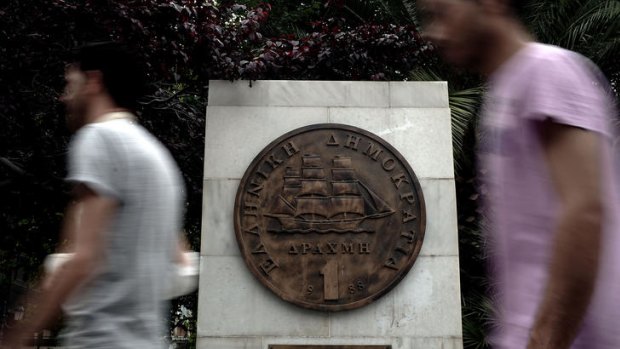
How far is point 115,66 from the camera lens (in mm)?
2293

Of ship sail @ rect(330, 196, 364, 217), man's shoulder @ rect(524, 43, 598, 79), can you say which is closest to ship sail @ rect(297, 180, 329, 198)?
ship sail @ rect(330, 196, 364, 217)

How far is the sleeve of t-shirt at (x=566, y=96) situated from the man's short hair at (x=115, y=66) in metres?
1.40

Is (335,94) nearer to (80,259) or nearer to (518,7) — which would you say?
(80,259)

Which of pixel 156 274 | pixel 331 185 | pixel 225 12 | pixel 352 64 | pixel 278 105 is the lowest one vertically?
pixel 156 274

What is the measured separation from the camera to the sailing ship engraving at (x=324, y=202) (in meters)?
6.17

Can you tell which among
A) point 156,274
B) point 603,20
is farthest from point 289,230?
point 603,20

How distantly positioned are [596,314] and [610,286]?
6cm

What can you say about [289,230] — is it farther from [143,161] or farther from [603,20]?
[603,20]

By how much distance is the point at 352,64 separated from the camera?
29.8ft

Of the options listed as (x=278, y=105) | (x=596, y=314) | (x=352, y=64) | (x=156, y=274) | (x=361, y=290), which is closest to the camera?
(x=596, y=314)

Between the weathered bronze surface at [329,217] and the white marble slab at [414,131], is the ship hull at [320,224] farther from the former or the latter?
the white marble slab at [414,131]

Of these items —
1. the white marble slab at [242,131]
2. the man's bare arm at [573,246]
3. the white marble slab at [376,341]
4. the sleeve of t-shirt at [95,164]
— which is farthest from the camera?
the white marble slab at [242,131]

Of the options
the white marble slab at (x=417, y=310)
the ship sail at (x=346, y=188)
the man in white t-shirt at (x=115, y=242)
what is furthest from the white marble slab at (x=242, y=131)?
the man in white t-shirt at (x=115, y=242)

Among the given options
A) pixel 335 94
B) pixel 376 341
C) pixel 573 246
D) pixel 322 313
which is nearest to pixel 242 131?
pixel 335 94
